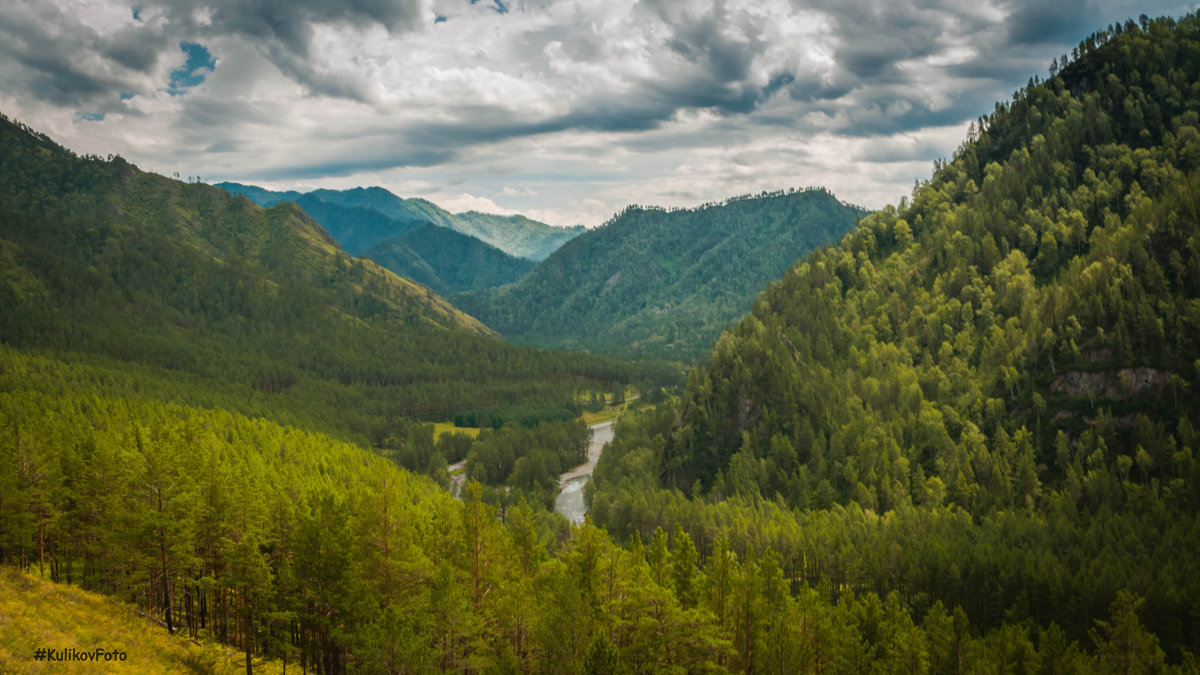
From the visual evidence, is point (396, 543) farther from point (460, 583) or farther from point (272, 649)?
point (272, 649)

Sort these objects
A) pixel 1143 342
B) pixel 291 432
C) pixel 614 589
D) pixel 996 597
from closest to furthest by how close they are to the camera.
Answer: pixel 614 589 → pixel 996 597 → pixel 1143 342 → pixel 291 432

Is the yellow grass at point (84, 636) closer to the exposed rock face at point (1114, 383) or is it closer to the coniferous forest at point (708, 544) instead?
the coniferous forest at point (708, 544)

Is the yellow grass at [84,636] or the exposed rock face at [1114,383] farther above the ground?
the exposed rock face at [1114,383]

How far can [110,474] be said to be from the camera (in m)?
78.2

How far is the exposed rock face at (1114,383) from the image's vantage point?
17438 centimetres

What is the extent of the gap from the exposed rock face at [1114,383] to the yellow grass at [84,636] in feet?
606

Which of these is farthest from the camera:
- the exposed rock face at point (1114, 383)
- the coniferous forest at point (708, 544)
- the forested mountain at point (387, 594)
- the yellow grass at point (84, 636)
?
the exposed rock face at point (1114, 383)

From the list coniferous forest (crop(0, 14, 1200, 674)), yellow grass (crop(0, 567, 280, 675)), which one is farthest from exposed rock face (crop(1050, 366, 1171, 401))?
yellow grass (crop(0, 567, 280, 675))

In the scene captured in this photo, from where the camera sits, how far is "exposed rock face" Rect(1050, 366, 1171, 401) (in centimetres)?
17438

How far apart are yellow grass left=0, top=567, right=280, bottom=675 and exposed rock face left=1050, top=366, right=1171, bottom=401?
185m

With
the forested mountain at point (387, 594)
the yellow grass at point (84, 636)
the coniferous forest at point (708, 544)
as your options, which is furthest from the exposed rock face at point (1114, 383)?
the yellow grass at point (84, 636)

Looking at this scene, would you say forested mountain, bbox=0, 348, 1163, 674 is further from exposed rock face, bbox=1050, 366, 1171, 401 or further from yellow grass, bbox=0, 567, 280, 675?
exposed rock face, bbox=1050, 366, 1171, 401

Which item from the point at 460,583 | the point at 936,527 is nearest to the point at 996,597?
the point at 936,527

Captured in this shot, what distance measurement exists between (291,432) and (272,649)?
13768 cm
